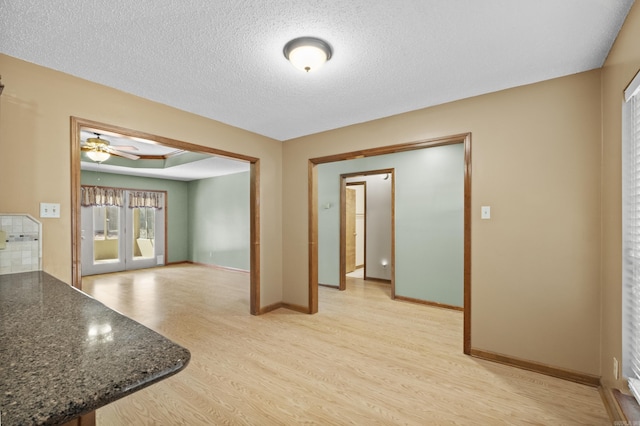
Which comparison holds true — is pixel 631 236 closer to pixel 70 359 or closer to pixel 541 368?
pixel 541 368

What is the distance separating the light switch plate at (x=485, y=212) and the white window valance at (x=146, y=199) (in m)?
7.69

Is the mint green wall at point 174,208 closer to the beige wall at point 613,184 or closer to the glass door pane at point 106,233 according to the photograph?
the glass door pane at point 106,233

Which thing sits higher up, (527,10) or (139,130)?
(527,10)

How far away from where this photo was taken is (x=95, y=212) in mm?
6527

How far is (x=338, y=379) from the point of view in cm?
224

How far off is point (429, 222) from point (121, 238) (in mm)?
7115

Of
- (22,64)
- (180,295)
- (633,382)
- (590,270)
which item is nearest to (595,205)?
(590,270)

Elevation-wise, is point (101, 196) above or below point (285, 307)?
above

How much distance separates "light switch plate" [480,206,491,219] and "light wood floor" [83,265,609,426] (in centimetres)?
132

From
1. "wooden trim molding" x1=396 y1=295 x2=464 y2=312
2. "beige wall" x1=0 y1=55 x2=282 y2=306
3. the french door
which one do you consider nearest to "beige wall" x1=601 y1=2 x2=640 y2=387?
"wooden trim molding" x1=396 y1=295 x2=464 y2=312

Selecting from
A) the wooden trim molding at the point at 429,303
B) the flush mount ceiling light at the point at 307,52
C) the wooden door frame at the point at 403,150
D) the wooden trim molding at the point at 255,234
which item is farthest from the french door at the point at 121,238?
the flush mount ceiling light at the point at 307,52

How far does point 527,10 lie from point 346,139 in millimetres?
2155

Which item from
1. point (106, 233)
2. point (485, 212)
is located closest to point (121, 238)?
point (106, 233)

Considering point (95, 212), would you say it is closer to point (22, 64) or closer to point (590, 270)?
point (22, 64)
